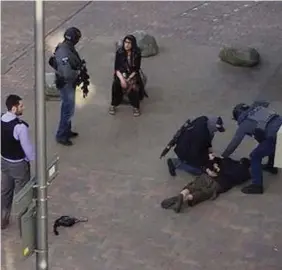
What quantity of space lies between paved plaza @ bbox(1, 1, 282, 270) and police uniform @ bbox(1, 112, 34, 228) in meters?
0.37

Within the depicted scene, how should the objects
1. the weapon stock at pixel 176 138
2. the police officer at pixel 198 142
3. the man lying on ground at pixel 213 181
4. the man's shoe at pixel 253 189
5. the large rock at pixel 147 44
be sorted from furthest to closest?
the large rock at pixel 147 44 < the weapon stock at pixel 176 138 < the man's shoe at pixel 253 189 < the police officer at pixel 198 142 < the man lying on ground at pixel 213 181

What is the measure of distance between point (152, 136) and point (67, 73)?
1632 millimetres

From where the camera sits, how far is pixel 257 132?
1195 centimetres

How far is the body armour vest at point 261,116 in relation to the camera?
39.3ft

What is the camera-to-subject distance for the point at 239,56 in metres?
16.1

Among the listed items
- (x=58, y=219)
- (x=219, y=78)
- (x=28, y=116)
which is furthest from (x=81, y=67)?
(x=219, y=78)

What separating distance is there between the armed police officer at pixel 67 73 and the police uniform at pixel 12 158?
7.13 feet

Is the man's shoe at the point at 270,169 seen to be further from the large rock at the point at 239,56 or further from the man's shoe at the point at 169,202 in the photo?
the large rock at the point at 239,56

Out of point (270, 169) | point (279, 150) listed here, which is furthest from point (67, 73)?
point (279, 150)

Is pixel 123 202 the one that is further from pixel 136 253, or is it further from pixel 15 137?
pixel 15 137

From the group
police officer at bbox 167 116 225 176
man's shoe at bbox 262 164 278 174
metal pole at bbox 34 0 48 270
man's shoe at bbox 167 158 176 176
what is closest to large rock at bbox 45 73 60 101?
man's shoe at bbox 167 158 176 176

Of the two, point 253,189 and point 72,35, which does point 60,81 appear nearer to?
point 72,35

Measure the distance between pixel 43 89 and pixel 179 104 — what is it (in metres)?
6.83

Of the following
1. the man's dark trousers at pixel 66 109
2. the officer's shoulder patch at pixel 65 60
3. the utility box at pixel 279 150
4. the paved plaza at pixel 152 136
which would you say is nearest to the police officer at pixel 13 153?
the paved plaza at pixel 152 136
